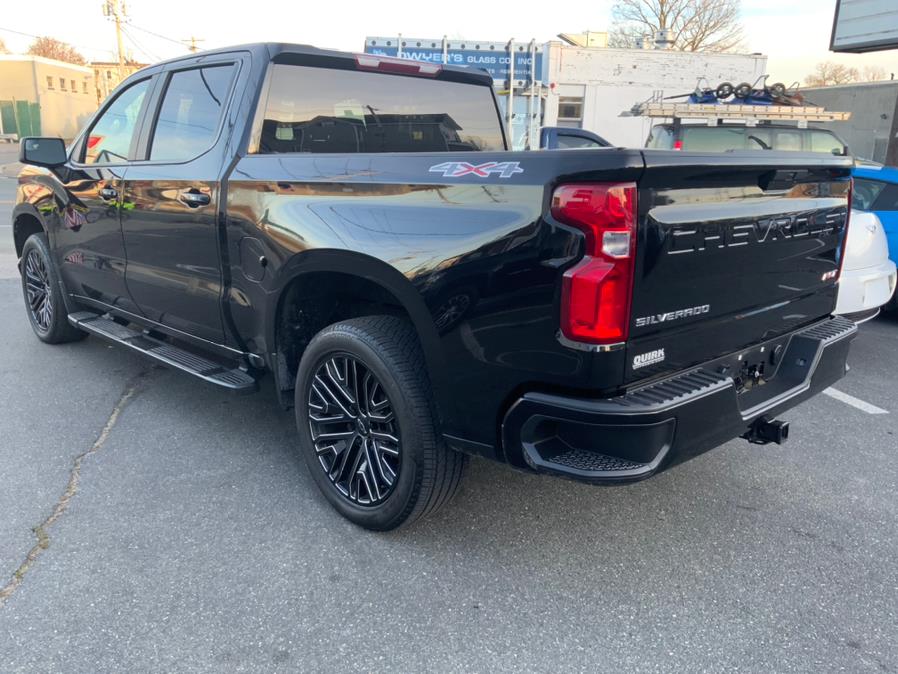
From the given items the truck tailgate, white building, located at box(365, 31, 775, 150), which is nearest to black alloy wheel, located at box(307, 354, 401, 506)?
the truck tailgate

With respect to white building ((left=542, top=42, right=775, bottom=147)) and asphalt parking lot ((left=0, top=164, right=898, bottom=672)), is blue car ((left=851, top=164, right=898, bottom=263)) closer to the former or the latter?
asphalt parking lot ((left=0, top=164, right=898, bottom=672))

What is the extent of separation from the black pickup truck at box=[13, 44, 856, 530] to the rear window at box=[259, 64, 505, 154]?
1 cm

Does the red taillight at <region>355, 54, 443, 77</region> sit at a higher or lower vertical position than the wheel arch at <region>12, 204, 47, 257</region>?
higher

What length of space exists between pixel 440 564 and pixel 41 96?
5541 centimetres

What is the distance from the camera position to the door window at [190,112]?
363 cm

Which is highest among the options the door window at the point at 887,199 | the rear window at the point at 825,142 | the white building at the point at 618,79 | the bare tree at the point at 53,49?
the bare tree at the point at 53,49

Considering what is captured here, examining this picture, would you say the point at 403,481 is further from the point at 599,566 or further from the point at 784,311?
the point at 784,311

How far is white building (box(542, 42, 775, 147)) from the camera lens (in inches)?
735

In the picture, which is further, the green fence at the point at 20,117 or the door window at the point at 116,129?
the green fence at the point at 20,117

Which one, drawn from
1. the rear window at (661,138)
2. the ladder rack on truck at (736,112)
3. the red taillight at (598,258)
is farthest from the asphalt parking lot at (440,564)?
the rear window at (661,138)

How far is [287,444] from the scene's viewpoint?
13.0 ft

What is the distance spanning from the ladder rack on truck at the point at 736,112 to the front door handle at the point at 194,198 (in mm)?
6653

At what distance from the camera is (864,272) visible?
500 centimetres

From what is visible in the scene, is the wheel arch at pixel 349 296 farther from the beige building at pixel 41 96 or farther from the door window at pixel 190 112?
the beige building at pixel 41 96
